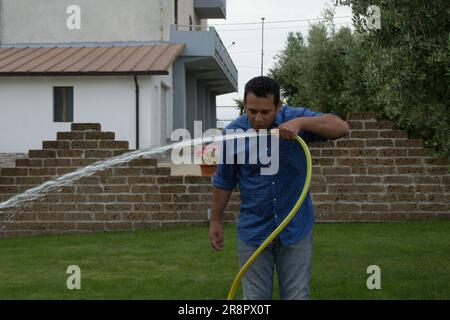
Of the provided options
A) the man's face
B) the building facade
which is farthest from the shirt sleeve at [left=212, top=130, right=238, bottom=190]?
the building facade

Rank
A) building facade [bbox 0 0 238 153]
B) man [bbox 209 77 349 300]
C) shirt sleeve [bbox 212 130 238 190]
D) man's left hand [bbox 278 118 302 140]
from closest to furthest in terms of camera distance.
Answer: man's left hand [bbox 278 118 302 140]
man [bbox 209 77 349 300]
shirt sleeve [bbox 212 130 238 190]
building facade [bbox 0 0 238 153]

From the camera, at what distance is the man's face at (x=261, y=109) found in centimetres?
450

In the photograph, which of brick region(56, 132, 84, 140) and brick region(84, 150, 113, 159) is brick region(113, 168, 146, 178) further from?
brick region(56, 132, 84, 140)

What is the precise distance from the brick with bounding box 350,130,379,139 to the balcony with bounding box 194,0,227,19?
20647 mm

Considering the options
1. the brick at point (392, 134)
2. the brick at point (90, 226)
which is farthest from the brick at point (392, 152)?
the brick at point (90, 226)

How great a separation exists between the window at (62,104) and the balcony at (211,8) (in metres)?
12.7

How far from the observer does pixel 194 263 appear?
9.63 meters

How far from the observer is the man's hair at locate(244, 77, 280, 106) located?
4492 mm

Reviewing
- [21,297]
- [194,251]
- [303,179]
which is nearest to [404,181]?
[194,251]

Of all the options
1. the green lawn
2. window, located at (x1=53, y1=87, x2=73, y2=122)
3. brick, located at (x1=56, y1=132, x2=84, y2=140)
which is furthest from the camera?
window, located at (x1=53, y1=87, x2=73, y2=122)

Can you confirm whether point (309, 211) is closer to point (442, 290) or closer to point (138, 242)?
point (442, 290)

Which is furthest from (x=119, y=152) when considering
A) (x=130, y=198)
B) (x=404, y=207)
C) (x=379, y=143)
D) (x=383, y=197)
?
(x=404, y=207)

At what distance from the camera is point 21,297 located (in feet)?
25.3

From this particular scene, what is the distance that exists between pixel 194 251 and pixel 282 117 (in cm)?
609
